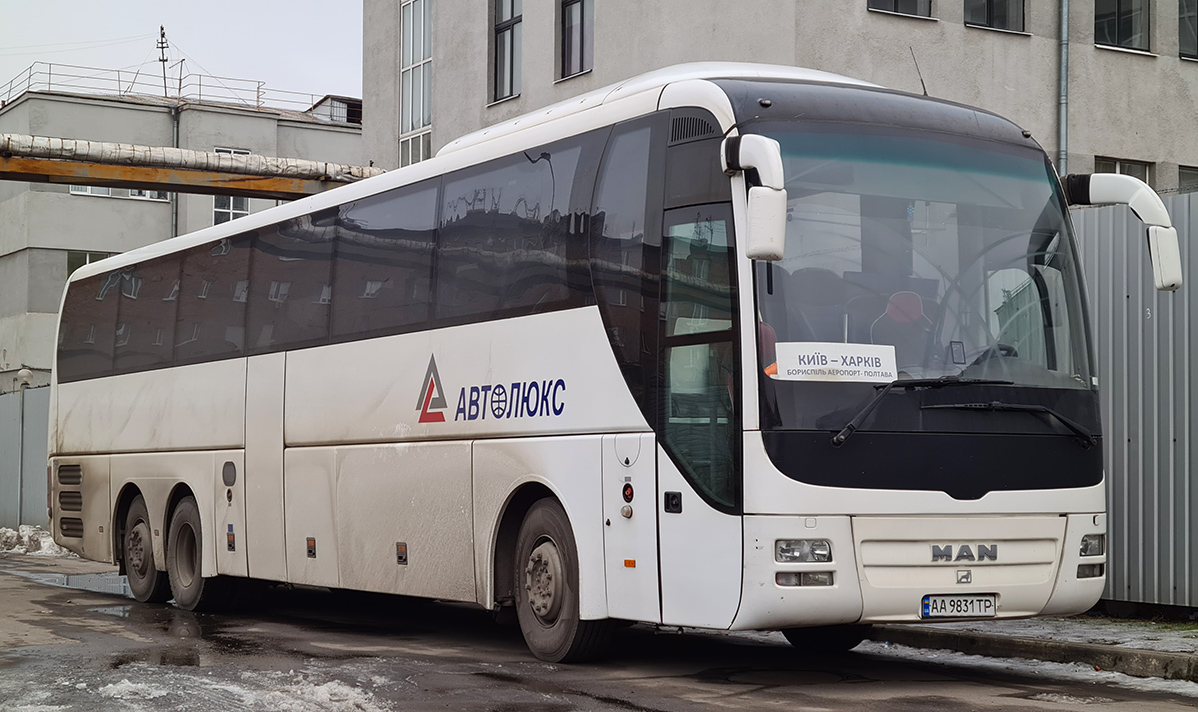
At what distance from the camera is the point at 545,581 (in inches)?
412

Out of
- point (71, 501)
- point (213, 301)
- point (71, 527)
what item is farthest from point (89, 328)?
point (213, 301)

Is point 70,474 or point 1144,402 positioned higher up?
→ point 1144,402

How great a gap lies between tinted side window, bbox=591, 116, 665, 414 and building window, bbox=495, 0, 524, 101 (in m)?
17.9

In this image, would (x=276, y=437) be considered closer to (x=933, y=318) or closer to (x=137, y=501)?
(x=137, y=501)

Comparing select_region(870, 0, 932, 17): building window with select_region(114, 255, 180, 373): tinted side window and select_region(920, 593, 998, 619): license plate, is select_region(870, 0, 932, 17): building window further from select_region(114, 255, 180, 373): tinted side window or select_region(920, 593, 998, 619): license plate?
select_region(920, 593, 998, 619): license plate

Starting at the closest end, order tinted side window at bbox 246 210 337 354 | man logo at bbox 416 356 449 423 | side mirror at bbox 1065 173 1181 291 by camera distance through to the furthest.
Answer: side mirror at bbox 1065 173 1181 291 → man logo at bbox 416 356 449 423 → tinted side window at bbox 246 210 337 354

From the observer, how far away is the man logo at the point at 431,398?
465 inches

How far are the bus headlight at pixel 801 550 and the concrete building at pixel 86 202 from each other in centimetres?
3837

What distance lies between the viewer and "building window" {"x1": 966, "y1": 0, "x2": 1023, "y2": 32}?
2259 cm

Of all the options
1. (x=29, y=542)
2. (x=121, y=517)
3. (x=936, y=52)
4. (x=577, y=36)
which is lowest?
(x=29, y=542)

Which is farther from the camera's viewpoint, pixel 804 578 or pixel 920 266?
pixel 920 266

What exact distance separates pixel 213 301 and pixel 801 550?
890 cm

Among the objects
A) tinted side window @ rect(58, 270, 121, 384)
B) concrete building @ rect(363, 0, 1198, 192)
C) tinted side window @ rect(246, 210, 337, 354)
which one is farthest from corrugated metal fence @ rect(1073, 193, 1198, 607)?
tinted side window @ rect(58, 270, 121, 384)

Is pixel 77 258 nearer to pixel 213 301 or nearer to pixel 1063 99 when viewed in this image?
pixel 1063 99
